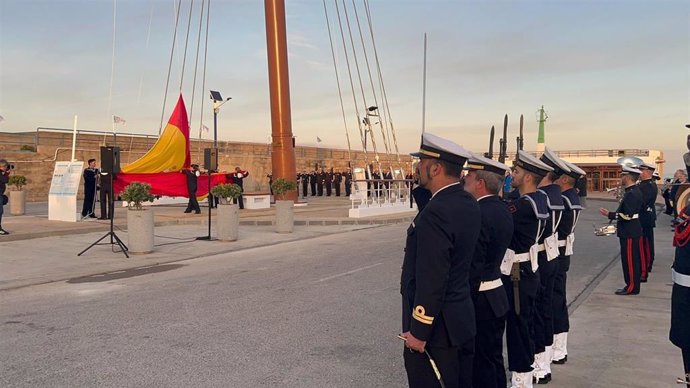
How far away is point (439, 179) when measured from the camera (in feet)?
10.4

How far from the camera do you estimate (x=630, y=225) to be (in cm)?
834

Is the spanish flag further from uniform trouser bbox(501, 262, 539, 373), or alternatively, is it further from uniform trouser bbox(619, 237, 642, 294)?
uniform trouser bbox(501, 262, 539, 373)

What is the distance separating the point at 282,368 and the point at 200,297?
3356mm

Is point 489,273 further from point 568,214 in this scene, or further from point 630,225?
point 630,225

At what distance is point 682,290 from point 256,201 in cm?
2393

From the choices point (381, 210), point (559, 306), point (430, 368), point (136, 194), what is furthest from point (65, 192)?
point (430, 368)

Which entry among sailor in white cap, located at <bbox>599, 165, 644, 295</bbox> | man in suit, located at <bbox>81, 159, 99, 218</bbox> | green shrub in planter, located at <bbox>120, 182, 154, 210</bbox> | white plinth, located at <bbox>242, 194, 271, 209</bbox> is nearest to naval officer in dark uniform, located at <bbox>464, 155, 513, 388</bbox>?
sailor in white cap, located at <bbox>599, 165, 644, 295</bbox>

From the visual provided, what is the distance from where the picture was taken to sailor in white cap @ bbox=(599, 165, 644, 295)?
8.20 metres

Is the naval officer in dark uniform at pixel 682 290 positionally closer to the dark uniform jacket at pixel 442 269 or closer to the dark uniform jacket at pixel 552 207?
the dark uniform jacket at pixel 552 207

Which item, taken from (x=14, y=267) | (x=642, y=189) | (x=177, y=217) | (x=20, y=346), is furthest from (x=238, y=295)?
(x=177, y=217)

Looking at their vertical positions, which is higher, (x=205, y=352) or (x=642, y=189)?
(x=642, y=189)

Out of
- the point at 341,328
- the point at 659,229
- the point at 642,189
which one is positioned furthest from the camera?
the point at 659,229

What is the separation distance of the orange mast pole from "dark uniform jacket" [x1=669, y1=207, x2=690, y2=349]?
885 inches

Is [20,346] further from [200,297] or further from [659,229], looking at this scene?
[659,229]
